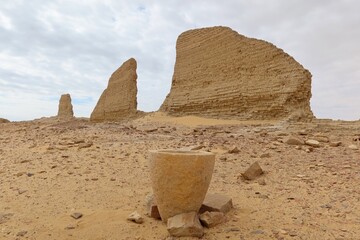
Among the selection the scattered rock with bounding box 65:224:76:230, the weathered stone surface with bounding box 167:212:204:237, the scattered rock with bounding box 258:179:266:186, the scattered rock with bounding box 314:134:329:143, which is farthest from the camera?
the scattered rock with bounding box 314:134:329:143

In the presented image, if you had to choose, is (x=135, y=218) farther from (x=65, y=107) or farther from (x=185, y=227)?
(x=65, y=107)

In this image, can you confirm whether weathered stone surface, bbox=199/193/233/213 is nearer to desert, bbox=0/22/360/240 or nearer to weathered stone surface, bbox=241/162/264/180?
desert, bbox=0/22/360/240

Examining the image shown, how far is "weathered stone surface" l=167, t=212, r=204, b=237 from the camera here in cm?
270

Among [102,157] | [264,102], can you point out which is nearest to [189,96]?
[264,102]

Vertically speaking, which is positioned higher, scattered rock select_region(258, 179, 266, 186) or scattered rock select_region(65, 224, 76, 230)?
scattered rock select_region(258, 179, 266, 186)

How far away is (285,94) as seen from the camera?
1058 cm

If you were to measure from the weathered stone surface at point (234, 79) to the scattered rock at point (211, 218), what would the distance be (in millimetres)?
7892

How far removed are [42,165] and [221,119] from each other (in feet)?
26.4

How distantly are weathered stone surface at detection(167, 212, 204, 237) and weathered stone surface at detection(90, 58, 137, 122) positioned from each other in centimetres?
1404

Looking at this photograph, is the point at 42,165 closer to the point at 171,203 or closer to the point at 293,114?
the point at 171,203

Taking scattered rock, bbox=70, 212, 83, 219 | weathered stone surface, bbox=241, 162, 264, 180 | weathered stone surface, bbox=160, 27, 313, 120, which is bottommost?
scattered rock, bbox=70, 212, 83, 219

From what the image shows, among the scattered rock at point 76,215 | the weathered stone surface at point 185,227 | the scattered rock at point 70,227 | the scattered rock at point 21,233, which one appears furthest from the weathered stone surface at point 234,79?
the scattered rock at point 21,233

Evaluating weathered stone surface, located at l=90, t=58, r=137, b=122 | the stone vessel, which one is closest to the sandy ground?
the stone vessel

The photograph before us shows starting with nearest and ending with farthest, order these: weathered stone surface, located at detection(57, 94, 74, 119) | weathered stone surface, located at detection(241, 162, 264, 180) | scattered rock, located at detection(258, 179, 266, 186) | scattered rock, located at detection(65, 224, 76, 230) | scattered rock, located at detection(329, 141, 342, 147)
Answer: scattered rock, located at detection(65, 224, 76, 230), scattered rock, located at detection(258, 179, 266, 186), weathered stone surface, located at detection(241, 162, 264, 180), scattered rock, located at detection(329, 141, 342, 147), weathered stone surface, located at detection(57, 94, 74, 119)
